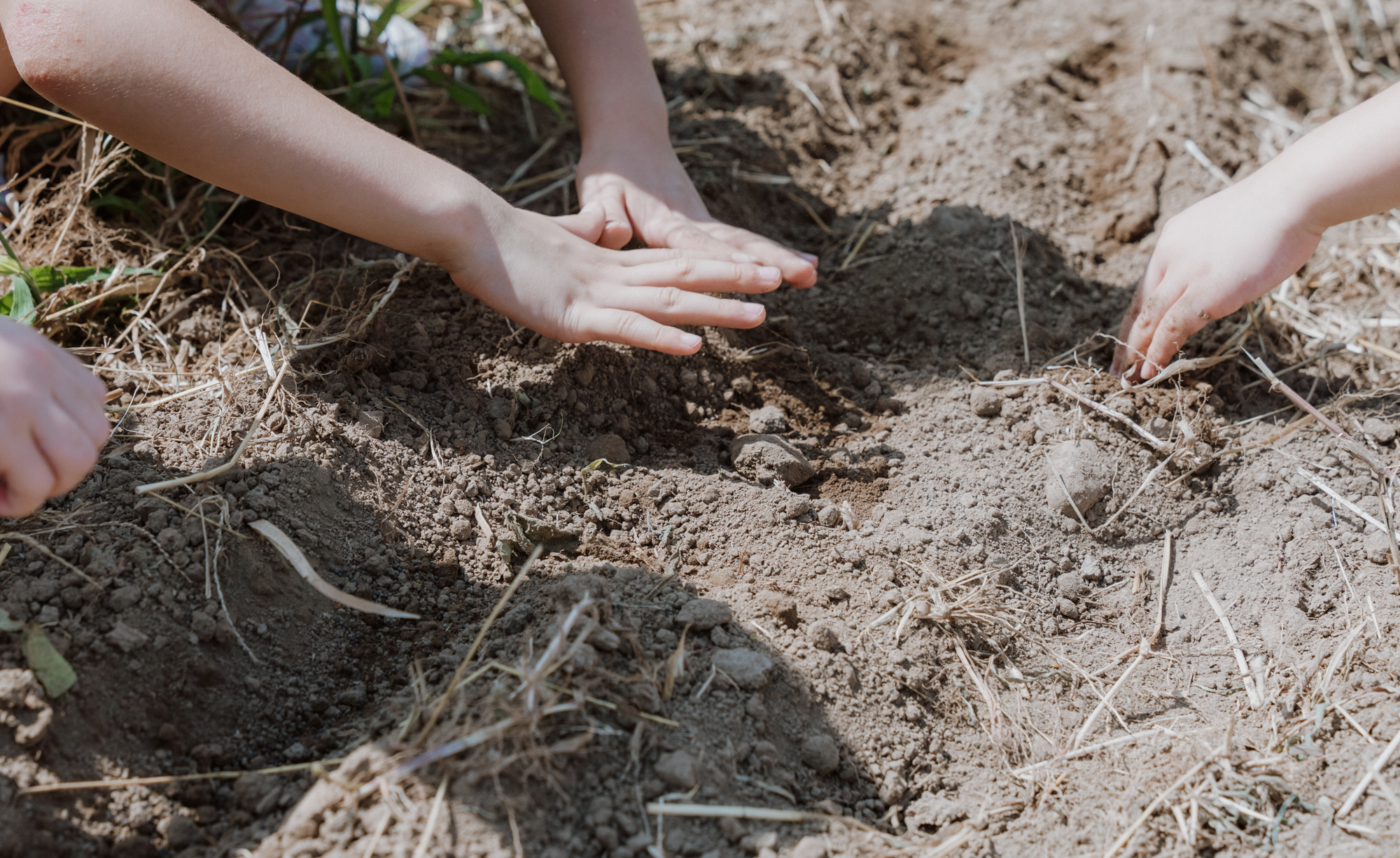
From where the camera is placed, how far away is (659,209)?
7.04 ft

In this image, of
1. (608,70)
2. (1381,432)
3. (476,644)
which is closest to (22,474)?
(476,644)

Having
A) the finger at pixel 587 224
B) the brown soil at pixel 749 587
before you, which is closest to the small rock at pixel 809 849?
the brown soil at pixel 749 587

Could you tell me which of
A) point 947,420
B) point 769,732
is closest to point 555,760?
point 769,732

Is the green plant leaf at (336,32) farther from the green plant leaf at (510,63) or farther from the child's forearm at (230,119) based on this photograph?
the child's forearm at (230,119)

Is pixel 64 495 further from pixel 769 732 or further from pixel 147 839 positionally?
pixel 769 732

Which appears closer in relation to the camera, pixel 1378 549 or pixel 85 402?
pixel 85 402

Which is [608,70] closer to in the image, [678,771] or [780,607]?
[780,607]

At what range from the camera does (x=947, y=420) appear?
6.31 feet

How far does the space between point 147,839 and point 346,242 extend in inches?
52.1

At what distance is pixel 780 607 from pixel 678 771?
35cm

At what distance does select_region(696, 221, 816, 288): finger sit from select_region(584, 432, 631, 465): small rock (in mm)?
513

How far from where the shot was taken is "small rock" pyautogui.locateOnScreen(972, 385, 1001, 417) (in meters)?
1.91

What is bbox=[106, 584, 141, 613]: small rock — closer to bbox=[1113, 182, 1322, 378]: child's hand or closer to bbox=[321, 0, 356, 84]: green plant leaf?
bbox=[321, 0, 356, 84]: green plant leaf

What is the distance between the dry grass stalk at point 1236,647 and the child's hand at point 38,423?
5.81 feet
